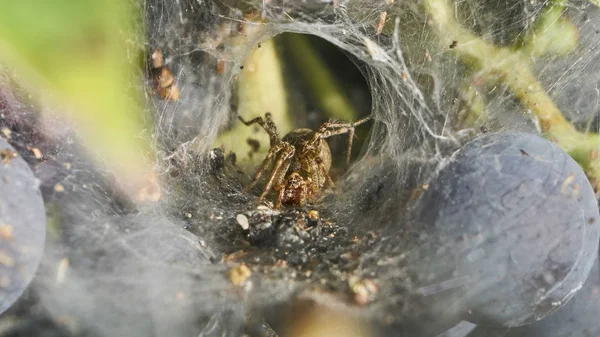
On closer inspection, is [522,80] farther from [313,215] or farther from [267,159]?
[267,159]

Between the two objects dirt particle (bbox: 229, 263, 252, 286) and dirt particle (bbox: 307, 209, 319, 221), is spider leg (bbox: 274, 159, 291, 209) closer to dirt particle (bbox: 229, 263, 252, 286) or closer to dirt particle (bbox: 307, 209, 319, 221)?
dirt particle (bbox: 307, 209, 319, 221)

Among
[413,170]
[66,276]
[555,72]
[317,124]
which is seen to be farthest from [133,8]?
[555,72]

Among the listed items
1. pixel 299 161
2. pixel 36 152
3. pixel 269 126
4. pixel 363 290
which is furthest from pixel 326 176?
pixel 36 152

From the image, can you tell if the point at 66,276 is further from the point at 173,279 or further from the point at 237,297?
the point at 237,297

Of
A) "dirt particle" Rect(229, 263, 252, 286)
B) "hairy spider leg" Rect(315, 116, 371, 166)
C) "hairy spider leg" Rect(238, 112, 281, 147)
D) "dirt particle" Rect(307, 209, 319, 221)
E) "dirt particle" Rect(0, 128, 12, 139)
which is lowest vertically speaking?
"dirt particle" Rect(229, 263, 252, 286)

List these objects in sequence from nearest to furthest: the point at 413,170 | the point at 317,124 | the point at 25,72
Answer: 1. the point at 25,72
2. the point at 413,170
3. the point at 317,124

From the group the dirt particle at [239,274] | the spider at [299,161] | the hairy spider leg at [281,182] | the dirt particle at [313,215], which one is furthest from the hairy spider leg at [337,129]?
the dirt particle at [239,274]

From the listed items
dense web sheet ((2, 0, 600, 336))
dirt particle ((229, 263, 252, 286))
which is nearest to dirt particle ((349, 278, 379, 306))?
dense web sheet ((2, 0, 600, 336))
